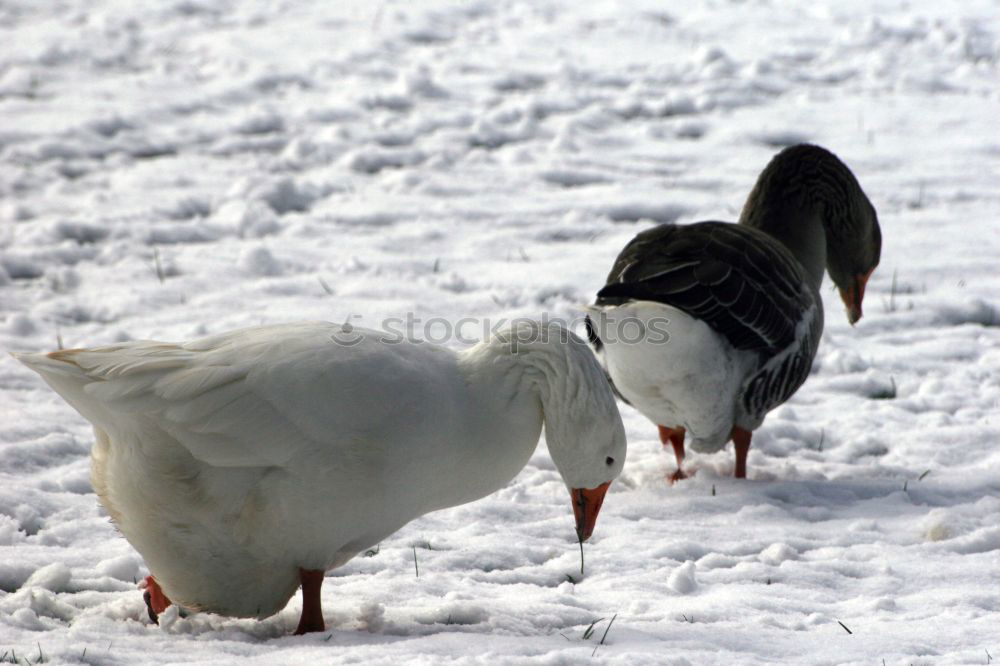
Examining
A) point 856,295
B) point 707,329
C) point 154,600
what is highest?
point 707,329

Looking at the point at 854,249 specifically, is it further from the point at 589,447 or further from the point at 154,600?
the point at 154,600

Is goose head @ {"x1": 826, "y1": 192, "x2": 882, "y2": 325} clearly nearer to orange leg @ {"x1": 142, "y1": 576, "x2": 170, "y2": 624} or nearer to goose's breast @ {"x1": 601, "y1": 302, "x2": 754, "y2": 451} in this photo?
goose's breast @ {"x1": 601, "y1": 302, "x2": 754, "y2": 451}

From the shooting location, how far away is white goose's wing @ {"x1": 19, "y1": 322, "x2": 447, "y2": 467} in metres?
3.37

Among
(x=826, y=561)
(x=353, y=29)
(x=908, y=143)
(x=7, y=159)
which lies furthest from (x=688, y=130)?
(x=826, y=561)

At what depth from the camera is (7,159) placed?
8.29 m

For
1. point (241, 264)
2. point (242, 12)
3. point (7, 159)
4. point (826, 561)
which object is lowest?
point (826, 561)

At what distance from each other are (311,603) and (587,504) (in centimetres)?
96

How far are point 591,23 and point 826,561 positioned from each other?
30.0 feet

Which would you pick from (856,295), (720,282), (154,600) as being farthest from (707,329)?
(154,600)

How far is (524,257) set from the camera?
7402mm

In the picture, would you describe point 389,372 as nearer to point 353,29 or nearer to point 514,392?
point 514,392

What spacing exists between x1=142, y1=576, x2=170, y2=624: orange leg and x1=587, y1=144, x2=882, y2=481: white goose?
2.01 metres

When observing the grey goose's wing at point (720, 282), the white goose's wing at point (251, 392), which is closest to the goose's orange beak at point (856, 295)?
the grey goose's wing at point (720, 282)

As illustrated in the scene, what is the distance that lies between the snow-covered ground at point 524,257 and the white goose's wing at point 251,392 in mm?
593
